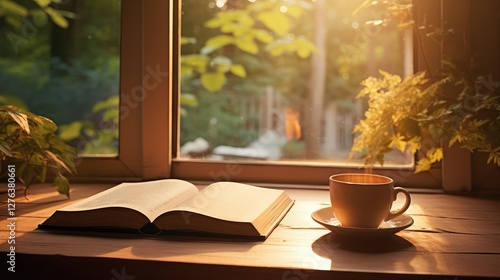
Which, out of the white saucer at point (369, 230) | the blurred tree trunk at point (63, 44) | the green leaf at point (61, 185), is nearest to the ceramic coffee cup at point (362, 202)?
the white saucer at point (369, 230)

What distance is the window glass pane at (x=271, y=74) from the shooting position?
1450 millimetres

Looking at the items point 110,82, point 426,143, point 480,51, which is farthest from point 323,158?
point 110,82

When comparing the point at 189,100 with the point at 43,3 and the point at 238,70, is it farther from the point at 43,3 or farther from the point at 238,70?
the point at 43,3

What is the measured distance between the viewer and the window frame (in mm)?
1312

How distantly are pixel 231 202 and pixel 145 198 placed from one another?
0.17 m

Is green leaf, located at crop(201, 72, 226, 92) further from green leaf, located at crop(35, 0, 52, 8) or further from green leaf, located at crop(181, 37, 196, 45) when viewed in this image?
green leaf, located at crop(35, 0, 52, 8)

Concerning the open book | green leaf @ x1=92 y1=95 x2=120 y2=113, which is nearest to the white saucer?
the open book

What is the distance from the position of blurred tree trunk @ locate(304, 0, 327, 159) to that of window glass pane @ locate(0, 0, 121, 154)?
66 cm

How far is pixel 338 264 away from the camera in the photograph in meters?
0.66

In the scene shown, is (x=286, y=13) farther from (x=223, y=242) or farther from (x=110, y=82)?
(x=223, y=242)

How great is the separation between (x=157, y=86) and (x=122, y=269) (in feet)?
2.41

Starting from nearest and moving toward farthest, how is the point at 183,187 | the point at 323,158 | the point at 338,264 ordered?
the point at 338,264
the point at 183,187
the point at 323,158

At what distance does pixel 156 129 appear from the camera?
52.0 inches

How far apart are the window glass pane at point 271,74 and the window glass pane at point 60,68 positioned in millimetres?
287
